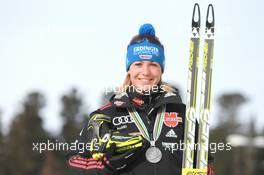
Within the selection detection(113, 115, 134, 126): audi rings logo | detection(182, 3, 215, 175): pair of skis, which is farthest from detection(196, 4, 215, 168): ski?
detection(113, 115, 134, 126): audi rings logo

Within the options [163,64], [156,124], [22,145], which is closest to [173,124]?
[156,124]

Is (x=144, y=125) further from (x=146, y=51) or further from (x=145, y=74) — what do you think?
(x=146, y=51)

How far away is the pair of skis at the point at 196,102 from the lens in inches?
230

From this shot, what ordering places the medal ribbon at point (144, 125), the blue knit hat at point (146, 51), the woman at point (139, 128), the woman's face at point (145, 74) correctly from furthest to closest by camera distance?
1. the blue knit hat at point (146, 51)
2. the woman's face at point (145, 74)
3. the medal ribbon at point (144, 125)
4. the woman at point (139, 128)

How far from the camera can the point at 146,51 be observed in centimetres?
619

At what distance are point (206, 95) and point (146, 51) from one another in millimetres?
684

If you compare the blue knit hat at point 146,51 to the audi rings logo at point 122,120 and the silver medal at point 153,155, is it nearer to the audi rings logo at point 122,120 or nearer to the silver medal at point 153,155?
the audi rings logo at point 122,120

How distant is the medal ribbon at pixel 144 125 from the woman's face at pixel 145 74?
0.22 meters

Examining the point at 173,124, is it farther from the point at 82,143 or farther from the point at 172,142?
the point at 82,143

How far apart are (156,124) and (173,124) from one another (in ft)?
0.54

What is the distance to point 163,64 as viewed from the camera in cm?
625

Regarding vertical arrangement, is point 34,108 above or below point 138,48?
below

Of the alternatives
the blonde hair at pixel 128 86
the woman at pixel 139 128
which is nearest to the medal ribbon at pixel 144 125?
the woman at pixel 139 128

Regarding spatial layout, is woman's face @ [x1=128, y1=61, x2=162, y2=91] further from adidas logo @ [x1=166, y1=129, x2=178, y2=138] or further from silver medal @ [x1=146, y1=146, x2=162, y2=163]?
silver medal @ [x1=146, y1=146, x2=162, y2=163]
